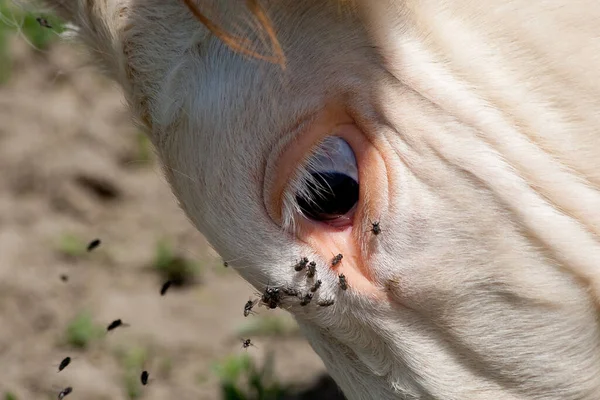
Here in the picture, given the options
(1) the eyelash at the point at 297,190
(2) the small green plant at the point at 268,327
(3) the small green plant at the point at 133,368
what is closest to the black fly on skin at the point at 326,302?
(1) the eyelash at the point at 297,190

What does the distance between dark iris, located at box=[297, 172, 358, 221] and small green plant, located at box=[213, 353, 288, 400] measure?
1.29m

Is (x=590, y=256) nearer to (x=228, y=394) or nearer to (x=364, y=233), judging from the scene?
(x=364, y=233)

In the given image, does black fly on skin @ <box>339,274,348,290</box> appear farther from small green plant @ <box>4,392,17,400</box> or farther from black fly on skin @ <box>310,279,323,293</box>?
small green plant @ <box>4,392,17,400</box>

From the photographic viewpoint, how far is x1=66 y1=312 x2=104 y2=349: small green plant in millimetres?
3797

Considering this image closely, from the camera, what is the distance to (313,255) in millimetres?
2297

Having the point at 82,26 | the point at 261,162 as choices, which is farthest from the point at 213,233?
the point at 82,26

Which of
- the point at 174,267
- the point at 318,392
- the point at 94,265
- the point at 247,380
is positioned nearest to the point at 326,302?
the point at 247,380

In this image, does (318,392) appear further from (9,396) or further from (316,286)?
(316,286)

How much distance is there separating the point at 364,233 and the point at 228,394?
4.59 feet

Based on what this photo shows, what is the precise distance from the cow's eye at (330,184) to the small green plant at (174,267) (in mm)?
1933

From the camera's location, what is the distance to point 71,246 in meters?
4.21

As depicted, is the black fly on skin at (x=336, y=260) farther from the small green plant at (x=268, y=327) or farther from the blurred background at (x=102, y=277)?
the small green plant at (x=268, y=327)

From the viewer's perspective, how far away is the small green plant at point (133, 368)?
3.54 metres

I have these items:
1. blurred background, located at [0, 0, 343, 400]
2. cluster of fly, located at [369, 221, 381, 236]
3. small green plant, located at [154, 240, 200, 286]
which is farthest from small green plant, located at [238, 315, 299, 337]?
cluster of fly, located at [369, 221, 381, 236]
